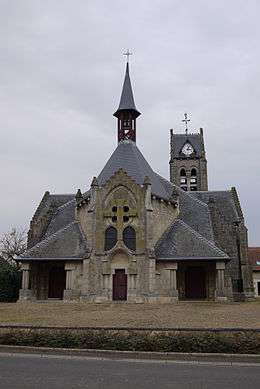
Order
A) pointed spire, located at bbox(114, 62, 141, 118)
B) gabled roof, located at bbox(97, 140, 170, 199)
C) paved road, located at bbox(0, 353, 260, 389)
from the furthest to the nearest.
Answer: pointed spire, located at bbox(114, 62, 141, 118) → gabled roof, located at bbox(97, 140, 170, 199) → paved road, located at bbox(0, 353, 260, 389)

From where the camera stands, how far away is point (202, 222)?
3444 centimetres

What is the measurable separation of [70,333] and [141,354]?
2184 mm

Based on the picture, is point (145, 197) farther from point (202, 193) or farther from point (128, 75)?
point (128, 75)

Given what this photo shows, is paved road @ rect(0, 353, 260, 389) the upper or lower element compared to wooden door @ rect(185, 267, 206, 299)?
lower

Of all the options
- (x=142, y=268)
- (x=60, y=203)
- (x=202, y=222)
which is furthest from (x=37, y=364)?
(x=60, y=203)

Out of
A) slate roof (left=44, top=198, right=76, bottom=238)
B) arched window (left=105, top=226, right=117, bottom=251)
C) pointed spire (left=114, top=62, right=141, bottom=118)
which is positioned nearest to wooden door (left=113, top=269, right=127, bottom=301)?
arched window (left=105, top=226, right=117, bottom=251)

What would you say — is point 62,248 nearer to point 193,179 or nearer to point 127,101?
point 127,101

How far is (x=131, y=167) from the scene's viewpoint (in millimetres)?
34031

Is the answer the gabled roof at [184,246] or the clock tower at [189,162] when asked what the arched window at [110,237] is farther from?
the clock tower at [189,162]

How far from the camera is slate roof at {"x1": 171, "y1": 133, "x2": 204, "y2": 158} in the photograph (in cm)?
5894

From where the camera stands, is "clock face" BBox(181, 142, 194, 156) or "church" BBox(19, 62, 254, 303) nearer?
"church" BBox(19, 62, 254, 303)

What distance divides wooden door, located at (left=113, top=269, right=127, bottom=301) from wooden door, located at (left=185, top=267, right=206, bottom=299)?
488 cm

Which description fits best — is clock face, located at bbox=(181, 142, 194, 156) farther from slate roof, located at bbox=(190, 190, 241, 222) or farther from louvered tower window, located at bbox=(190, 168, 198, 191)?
slate roof, located at bbox=(190, 190, 241, 222)

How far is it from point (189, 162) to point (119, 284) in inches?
1235
